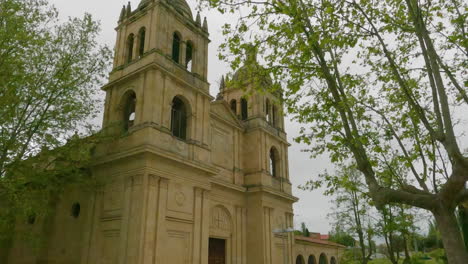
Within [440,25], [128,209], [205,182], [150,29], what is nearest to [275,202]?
[205,182]

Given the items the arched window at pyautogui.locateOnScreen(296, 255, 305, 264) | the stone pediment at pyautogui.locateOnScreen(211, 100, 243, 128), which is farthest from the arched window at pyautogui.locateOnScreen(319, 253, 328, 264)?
the stone pediment at pyautogui.locateOnScreen(211, 100, 243, 128)

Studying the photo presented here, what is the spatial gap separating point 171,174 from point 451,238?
11.2 metres

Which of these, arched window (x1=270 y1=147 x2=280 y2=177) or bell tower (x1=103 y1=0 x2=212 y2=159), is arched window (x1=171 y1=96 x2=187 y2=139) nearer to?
bell tower (x1=103 y1=0 x2=212 y2=159)

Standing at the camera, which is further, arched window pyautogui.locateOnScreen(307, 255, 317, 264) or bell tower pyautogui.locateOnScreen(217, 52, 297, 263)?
arched window pyautogui.locateOnScreen(307, 255, 317, 264)

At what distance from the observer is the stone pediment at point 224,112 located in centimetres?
2180

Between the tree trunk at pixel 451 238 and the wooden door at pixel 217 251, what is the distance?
13.4 metres

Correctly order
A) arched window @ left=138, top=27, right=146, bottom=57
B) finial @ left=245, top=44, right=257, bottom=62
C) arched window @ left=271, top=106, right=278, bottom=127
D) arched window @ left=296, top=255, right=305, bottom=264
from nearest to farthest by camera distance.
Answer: finial @ left=245, top=44, right=257, bottom=62, arched window @ left=138, top=27, right=146, bottom=57, arched window @ left=271, top=106, right=278, bottom=127, arched window @ left=296, top=255, right=305, bottom=264

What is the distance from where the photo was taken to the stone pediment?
21797 millimetres

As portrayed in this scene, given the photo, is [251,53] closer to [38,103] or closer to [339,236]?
[38,103]

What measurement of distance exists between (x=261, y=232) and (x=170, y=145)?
8277mm

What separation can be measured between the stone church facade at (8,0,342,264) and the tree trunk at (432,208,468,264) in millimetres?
5675

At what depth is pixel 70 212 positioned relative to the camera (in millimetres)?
17391

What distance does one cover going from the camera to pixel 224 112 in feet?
74.4

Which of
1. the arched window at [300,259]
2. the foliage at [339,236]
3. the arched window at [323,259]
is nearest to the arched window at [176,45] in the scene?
the foliage at [339,236]
